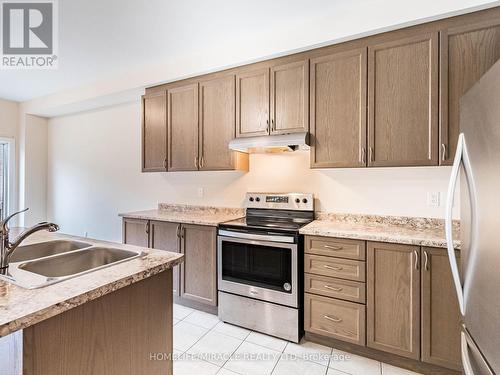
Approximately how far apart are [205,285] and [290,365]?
1039mm

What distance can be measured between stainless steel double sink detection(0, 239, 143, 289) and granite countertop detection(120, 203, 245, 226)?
1.15m

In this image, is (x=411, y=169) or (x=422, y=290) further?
(x=411, y=169)

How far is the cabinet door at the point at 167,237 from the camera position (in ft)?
9.05

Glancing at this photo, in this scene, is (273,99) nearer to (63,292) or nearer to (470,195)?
(470,195)

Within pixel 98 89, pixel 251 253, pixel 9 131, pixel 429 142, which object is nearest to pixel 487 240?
pixel 429 142

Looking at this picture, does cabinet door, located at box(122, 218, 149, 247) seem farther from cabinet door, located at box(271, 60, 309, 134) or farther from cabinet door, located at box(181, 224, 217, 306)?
cabinet door, located at box(271, 60, 309, 134)

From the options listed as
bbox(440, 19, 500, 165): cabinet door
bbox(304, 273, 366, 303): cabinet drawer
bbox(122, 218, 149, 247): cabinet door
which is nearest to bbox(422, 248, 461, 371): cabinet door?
bbox(304, 273, 366, 303): cabinet drawer

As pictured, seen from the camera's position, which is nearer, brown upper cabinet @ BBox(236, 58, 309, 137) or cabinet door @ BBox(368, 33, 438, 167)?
cabinet door @ BBox(368, 33, 438, 167)

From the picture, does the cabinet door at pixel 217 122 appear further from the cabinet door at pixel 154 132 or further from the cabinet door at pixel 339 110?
the cabinet door at pixel 339 110

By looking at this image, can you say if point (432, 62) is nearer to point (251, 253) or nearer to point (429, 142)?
point (429, 142)

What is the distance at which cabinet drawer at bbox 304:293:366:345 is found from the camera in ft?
6.45

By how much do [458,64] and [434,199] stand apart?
1.00 metres

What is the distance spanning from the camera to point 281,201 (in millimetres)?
2754

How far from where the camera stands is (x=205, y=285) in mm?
2613
